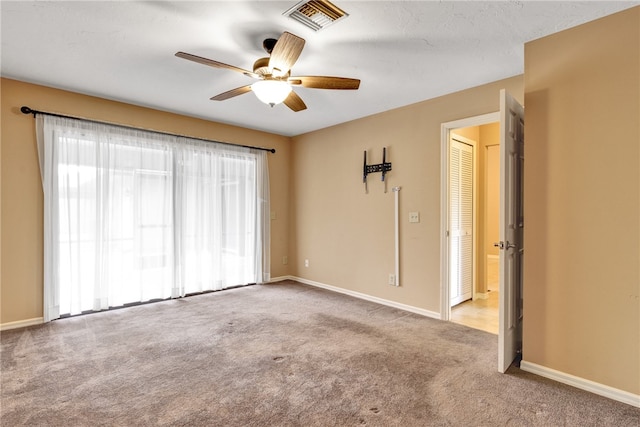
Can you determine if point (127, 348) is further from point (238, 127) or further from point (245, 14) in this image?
point (238, 127)

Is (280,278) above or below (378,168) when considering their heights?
below

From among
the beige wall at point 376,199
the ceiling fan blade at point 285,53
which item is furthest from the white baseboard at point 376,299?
the ceiling fan blade at point 285,53

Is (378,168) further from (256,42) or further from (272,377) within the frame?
(272,377)

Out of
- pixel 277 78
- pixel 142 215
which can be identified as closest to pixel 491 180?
pixel 277 78

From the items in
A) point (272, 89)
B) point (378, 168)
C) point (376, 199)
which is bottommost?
point (376, 199)

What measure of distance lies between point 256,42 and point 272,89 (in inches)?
17.8

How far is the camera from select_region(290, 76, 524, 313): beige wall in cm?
372

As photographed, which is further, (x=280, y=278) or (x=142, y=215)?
(x=280, y=278)

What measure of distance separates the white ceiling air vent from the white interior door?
50.9 inches

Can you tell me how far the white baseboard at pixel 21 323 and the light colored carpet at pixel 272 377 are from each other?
151 mm

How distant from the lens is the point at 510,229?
8.07 ft

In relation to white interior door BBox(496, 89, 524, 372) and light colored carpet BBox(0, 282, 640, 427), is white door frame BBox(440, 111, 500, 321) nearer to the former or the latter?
light colored carpet BBox(0, 282, 640, 427)

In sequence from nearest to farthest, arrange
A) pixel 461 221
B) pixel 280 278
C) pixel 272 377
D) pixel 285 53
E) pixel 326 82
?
pixel 285 53 < pixel 272 377 < pixel 326 82 < pixel 461 221 < pixel 280 278

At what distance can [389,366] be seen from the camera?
254 centimetres
